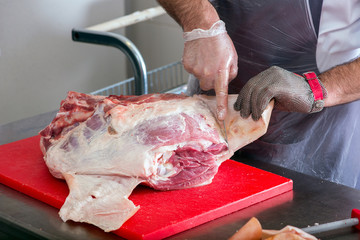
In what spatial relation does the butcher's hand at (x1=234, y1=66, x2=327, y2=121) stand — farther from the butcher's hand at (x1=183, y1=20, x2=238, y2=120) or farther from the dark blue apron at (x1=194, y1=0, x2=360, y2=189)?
the dark blue apron at (x1=194, y1=0, x2=360, y2=189)

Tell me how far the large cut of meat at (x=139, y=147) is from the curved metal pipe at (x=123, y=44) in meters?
0.69

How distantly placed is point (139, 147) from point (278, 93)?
16.8 inches

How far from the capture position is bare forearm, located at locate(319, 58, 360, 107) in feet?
5.86

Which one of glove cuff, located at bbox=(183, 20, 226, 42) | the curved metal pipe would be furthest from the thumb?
the curved metal pipe

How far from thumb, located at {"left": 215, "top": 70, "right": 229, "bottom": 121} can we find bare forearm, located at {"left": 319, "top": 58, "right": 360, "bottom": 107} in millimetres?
312

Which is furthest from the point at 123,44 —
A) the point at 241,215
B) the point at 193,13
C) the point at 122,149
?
the point at 241,215

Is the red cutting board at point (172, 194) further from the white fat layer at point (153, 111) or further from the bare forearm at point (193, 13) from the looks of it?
the bare forearm at point (193, 13)

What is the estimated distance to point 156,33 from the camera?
4086 millimetres

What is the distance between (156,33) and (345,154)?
7.31 feet

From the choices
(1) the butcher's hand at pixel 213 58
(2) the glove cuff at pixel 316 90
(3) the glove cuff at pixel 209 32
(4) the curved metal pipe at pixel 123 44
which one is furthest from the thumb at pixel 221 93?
(4) the curved metal pipe at pixel 123 44

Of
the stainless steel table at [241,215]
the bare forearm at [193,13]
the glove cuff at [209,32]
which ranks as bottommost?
the stainless steel table at [241,215]

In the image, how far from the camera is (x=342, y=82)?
180cm

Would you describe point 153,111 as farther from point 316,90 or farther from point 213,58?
point 316,90

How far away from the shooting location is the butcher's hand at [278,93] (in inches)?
64.0
